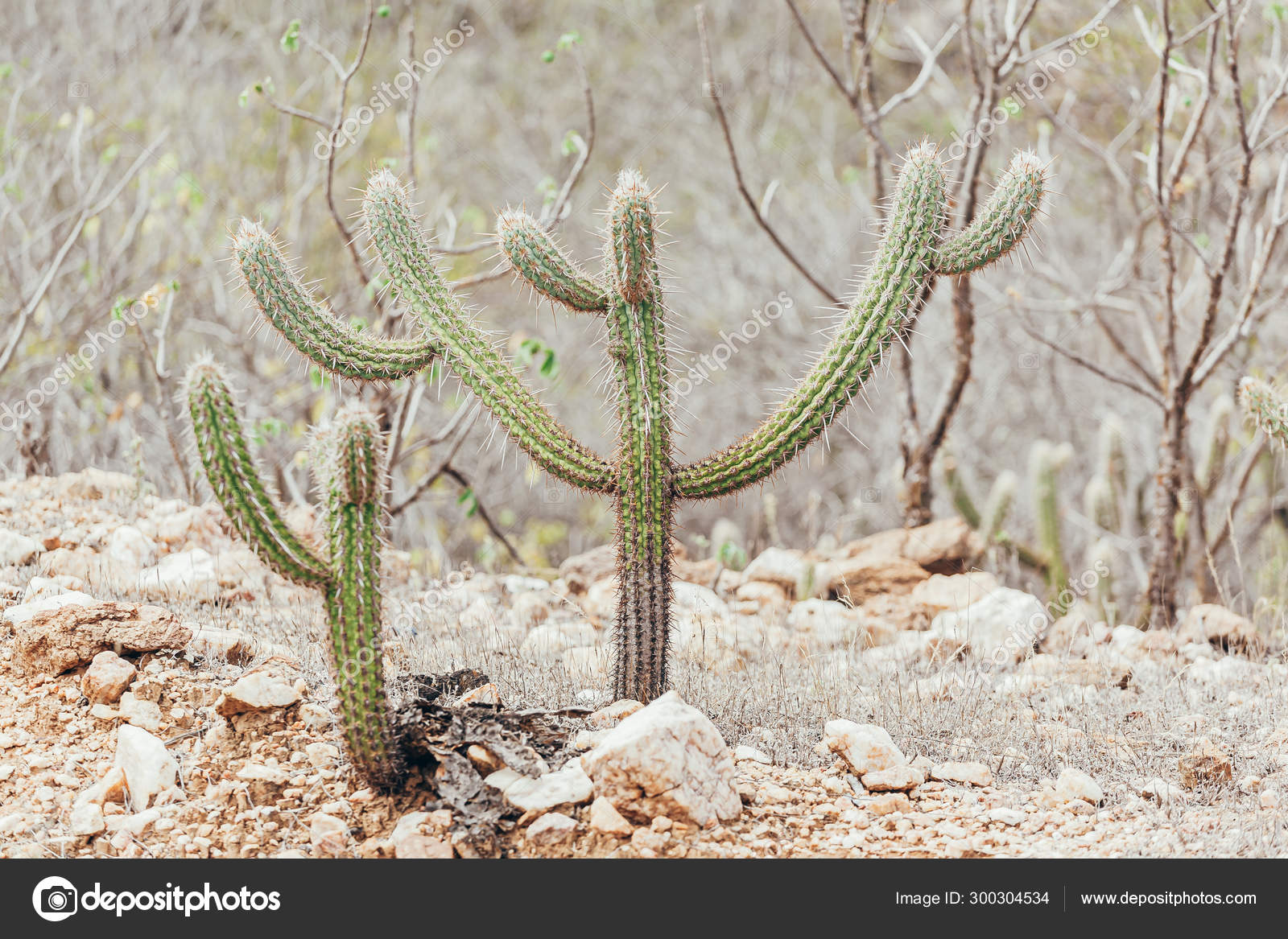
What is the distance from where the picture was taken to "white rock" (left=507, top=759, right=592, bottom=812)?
276 cm

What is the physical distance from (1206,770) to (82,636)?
126 inches

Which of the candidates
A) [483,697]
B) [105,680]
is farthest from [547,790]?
[105,680]

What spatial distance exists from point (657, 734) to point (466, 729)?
1.72 ft

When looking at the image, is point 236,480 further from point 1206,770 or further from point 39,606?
point 1206,770

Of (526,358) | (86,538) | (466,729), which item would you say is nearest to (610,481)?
(466,729)

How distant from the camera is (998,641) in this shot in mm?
4500

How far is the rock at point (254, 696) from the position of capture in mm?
3096

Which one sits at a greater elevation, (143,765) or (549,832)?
(143,765)

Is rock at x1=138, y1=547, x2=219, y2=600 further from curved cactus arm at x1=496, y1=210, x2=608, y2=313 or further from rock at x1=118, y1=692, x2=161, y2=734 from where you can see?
curved cactus arm at x1=496, y1=210, x2=608, y2=313

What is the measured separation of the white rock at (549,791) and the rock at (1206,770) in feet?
5.50

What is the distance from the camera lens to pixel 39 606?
11.2 ft

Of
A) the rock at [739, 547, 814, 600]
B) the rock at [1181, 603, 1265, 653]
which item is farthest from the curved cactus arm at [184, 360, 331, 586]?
the rock at [1181, 603, 1265, 653]
